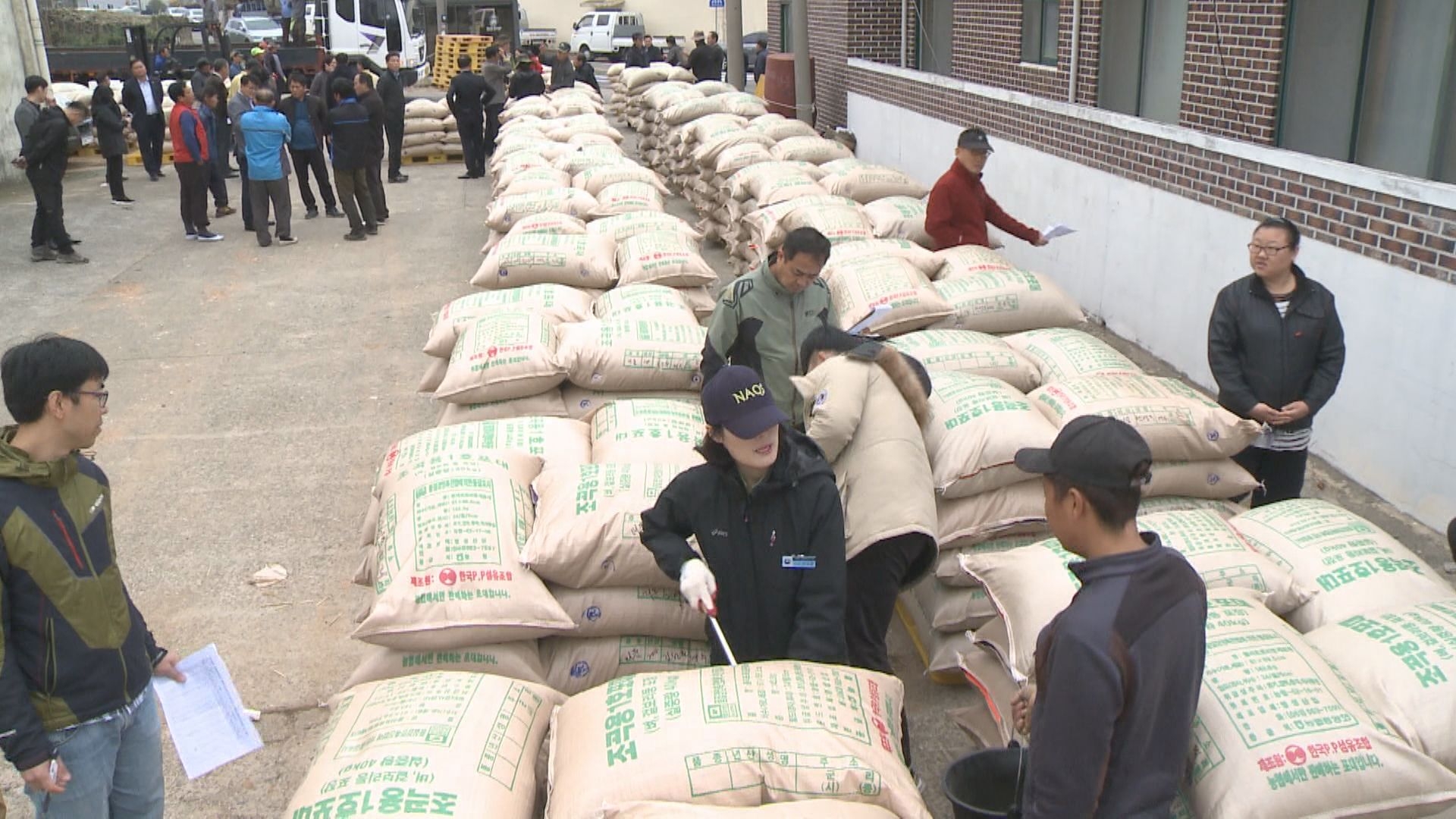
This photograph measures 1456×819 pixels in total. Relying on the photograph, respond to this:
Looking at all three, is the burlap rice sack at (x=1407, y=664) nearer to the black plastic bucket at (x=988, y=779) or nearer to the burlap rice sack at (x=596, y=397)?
the black plastic bucket at (x=988, y=779)

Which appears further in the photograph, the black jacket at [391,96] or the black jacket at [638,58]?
the black jacket at [638,58]

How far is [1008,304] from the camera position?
5.91 meters

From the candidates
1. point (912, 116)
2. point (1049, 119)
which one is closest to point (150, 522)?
point (1049, 119)

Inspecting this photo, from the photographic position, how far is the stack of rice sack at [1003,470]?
13.4ft

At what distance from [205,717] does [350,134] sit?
1008 centimetres

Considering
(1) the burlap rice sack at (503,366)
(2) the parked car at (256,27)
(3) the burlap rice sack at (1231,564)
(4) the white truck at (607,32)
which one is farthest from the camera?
(4) the white truck at (607,32)

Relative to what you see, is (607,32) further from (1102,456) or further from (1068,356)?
(1102,456)

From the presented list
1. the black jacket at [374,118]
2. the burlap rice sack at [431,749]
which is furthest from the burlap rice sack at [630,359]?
the black jacket at [374,118]

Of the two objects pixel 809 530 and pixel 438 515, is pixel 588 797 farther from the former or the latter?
pixel 438 515

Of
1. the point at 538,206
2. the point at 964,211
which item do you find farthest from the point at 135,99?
the point at 964,211

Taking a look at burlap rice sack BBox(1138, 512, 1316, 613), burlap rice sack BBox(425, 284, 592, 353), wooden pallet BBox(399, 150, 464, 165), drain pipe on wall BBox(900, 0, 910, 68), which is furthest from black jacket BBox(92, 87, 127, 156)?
burlap rice sack BBox(1138, 512, 1316, 613)

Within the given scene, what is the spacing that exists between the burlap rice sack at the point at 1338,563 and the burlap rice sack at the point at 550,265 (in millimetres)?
4412

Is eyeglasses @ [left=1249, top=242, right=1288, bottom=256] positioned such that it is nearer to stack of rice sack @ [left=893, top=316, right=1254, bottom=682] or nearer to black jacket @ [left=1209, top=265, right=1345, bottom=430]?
black jacket @ [left=1209, top=265, right=1345, bottom=430]

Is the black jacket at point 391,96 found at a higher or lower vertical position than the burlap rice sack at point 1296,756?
higher
